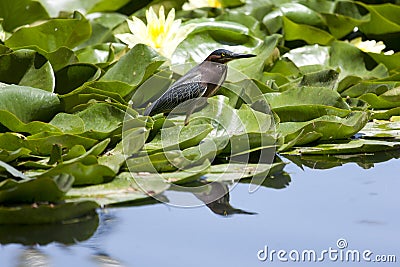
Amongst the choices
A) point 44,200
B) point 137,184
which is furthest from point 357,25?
point 44,200

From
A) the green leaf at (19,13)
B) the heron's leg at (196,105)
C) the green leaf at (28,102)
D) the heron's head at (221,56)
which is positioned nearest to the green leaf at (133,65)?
the heron's head at (221,56)

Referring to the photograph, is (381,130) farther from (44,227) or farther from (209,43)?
(44,227)

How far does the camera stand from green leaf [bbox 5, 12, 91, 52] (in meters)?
3.59

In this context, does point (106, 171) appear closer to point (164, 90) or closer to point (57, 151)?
point (57, 151)

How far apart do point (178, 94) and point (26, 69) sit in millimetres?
652

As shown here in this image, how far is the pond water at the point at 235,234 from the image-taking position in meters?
2.03

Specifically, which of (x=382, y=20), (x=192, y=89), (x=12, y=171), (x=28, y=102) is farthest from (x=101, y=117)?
(x=382, y=20)

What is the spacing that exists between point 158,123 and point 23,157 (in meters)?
0.50

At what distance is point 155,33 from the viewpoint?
3.56 m

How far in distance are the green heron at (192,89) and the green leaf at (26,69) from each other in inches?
17.6

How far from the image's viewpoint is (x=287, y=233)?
7.22ft

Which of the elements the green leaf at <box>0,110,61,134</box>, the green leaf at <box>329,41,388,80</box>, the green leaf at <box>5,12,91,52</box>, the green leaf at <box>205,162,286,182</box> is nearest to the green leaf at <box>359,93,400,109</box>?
the green leaf at <box>329,41,388,80</box>

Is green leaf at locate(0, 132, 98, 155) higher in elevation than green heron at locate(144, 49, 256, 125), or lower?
higher

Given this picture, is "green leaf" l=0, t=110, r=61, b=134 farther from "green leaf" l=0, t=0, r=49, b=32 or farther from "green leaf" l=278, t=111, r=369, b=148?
"green leaf" l=0, t=0, r=49, b=32
